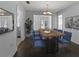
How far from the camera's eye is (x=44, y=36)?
4.66 meters

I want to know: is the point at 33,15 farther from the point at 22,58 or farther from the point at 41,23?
the point at 22,58

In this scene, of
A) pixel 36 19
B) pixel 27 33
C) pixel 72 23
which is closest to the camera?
pixel 72 23

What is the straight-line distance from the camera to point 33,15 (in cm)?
1125

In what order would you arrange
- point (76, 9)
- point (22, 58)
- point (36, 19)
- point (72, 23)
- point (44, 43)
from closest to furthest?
point (22, 58) → point (44, 43) → point (76, 9) → point (72, 23) → point (36, 19)

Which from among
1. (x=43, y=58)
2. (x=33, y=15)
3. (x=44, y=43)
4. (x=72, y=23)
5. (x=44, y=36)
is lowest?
(x=43, y=58)

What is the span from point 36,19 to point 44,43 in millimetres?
6555

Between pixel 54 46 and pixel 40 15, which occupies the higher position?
pixel 40 15

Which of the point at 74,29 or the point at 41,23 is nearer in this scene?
Result: the point at 74,29

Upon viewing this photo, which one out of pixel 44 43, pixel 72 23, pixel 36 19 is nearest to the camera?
pixel 44 43

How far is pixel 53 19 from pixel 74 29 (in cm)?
470

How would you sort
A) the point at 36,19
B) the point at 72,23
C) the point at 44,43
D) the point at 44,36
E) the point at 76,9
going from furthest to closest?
the point at 36,19 → the point at 72,23 → the point at 76,9 → the point at 44,43 → the point at 44,36

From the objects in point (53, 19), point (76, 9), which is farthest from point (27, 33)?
point (76, 9)

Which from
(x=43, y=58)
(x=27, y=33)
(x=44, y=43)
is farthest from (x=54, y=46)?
(x=27, y=33)

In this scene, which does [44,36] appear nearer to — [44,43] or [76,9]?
[44,43]
